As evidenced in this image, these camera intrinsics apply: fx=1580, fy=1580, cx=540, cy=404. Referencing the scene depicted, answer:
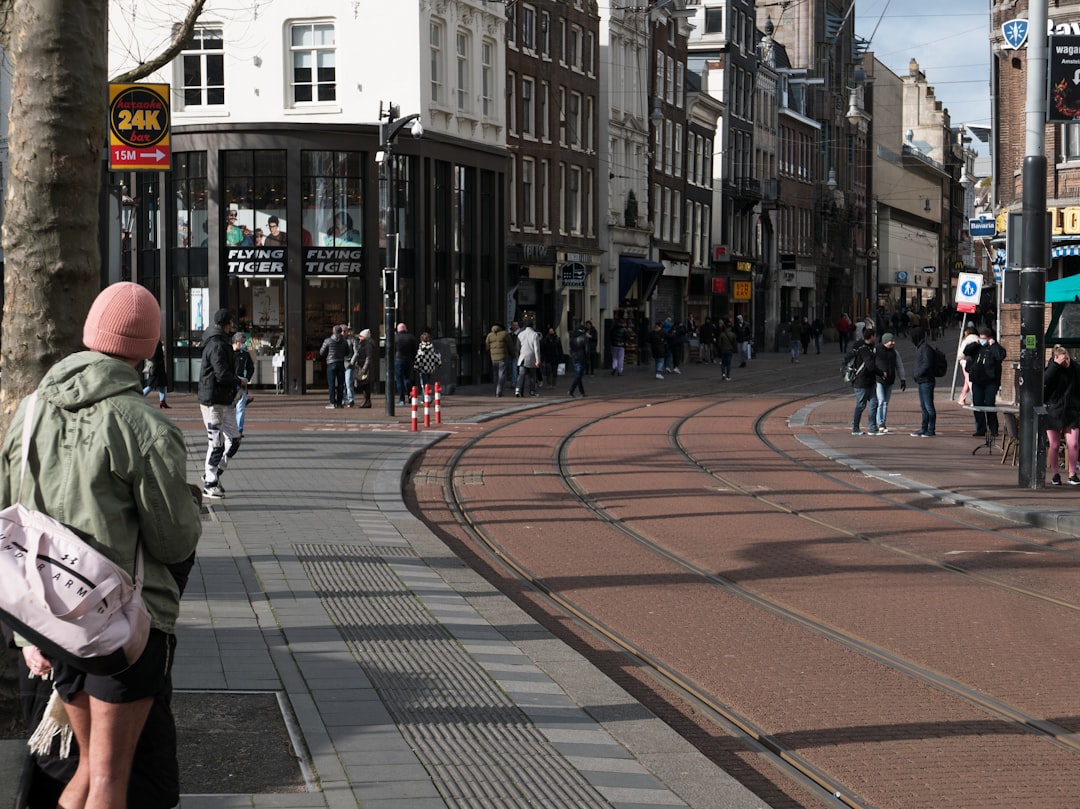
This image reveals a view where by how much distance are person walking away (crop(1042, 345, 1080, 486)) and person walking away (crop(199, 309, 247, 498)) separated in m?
9.13

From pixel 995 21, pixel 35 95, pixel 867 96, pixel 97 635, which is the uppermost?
pixel 867 96

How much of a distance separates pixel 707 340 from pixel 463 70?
62.2 ft

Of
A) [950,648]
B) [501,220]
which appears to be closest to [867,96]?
[501,220]

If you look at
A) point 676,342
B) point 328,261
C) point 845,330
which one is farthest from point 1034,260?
point 845,330

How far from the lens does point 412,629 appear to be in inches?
356

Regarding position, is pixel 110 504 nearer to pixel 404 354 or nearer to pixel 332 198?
pixel 404 354

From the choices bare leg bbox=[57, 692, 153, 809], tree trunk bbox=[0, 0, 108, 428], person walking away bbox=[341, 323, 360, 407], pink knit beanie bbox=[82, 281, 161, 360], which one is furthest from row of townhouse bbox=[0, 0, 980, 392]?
bare leg bbox=[57, 692, 153, 809]

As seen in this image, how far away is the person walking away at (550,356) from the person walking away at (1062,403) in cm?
2381

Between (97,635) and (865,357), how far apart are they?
23.2 meters

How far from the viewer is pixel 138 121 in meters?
17.2

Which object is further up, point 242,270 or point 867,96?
point 867,96

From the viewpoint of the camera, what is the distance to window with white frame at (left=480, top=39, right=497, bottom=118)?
4448 centimetres

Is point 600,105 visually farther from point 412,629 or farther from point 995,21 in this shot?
point 412,629

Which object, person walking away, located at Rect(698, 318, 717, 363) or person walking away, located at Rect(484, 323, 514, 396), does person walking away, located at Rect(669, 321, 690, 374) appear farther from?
person walking away, located at Rect(484, 323, 514, 396)
